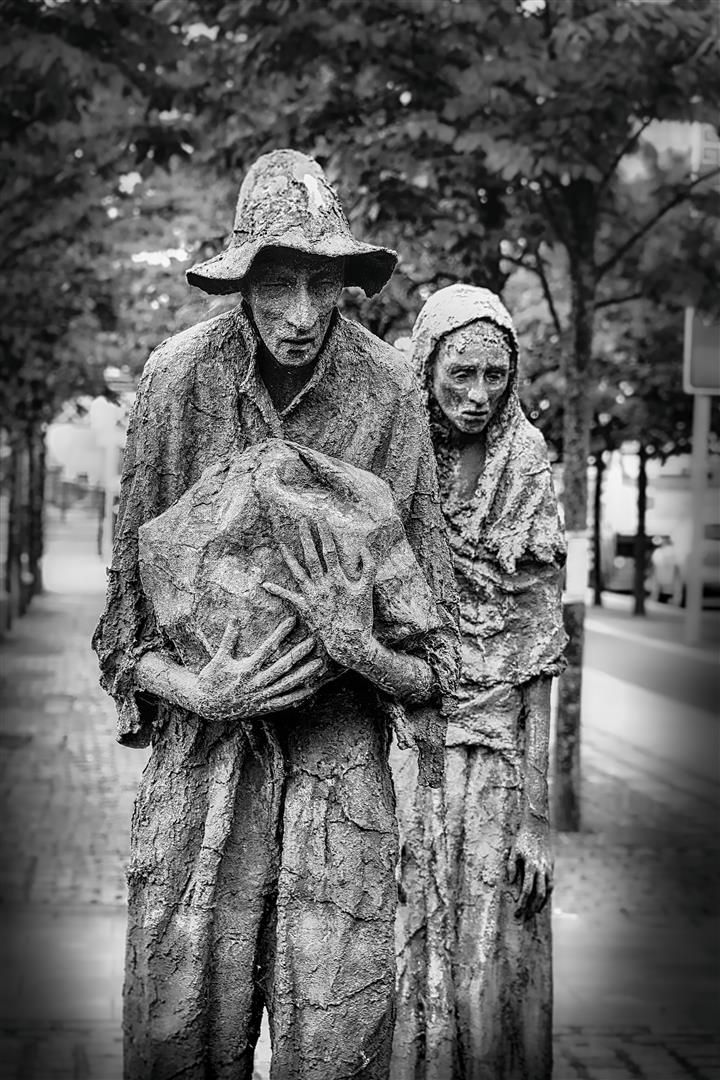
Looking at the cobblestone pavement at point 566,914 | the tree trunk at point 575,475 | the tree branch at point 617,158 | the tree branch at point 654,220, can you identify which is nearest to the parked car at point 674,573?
the cobblestone pavement at point 566,914

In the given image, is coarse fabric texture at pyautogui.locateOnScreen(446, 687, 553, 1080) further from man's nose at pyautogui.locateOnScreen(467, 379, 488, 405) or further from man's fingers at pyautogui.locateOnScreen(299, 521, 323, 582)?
man's fingers at pyautogui.locateOnScreen(299, 521, 323, 582)

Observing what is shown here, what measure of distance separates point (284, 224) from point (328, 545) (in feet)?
2.11

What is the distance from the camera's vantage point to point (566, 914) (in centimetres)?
976

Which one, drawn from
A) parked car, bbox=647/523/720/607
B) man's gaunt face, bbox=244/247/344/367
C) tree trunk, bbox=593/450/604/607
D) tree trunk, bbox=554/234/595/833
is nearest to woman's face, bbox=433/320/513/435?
man's gaunt face, bbox=244/247/344/367

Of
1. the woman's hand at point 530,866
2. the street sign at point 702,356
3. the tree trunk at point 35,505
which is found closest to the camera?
the woman's hand at point 530,866

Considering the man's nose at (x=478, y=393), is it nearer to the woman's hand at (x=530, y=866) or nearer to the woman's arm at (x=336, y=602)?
the woman's hand at (x=530, y=866)

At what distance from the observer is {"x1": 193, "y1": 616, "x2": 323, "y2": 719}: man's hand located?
3529 mm

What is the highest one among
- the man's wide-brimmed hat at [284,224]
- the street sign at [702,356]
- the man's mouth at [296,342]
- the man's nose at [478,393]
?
the street sign at [702,356]

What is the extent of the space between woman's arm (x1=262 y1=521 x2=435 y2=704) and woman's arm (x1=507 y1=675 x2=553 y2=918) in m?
2.43

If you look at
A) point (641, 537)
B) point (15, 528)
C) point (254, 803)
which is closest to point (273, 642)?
point (254, 803)

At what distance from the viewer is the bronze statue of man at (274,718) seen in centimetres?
364

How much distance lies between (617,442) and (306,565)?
24381mm

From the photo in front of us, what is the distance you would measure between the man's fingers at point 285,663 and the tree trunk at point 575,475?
8.17m

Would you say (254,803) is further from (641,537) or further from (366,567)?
(641,537)
